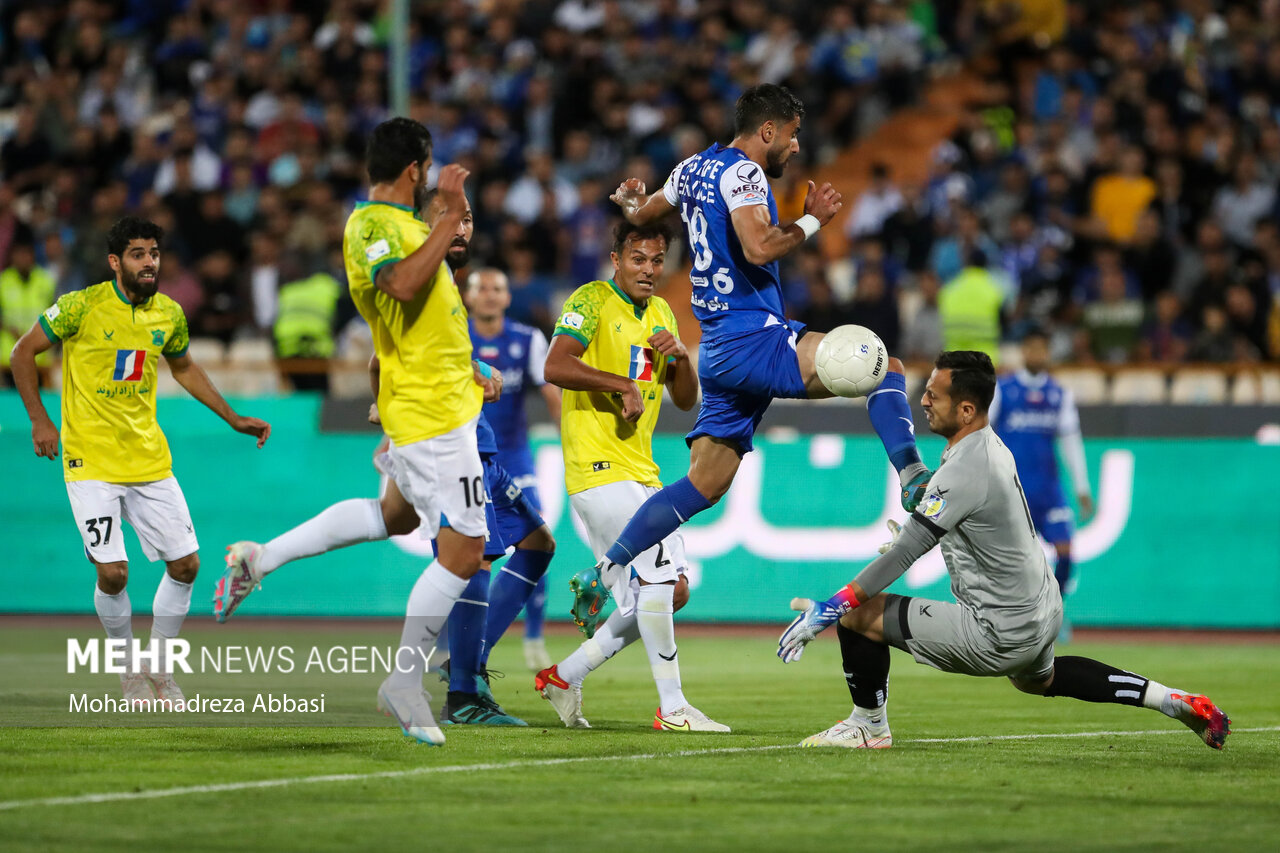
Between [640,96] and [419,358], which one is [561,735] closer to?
[419,358]

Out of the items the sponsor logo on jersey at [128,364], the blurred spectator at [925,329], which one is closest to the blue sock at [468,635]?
the sponsor logo on jersey at [128,364]

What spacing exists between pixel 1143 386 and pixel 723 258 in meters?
8.81

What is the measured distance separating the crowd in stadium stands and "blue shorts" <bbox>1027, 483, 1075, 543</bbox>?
2.90 meters

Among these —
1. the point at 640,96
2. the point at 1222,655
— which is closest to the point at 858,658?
the point at 1222,655

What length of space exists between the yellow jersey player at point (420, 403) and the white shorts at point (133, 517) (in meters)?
2.51

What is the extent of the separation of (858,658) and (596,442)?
2105 mm

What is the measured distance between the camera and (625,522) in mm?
8680

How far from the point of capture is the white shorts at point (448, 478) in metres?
7.04

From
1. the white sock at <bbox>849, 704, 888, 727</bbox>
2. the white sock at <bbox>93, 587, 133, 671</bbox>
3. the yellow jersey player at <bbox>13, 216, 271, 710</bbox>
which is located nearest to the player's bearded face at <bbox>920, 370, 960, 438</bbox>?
the white sock at <bbox>849, 704, 888, 727</bbox>

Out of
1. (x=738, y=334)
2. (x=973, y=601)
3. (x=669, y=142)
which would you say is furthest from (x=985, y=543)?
(x=669, y=142)

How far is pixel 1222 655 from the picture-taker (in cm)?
1306

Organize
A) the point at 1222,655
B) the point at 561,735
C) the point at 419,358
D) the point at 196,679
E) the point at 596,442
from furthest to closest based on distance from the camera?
the point at 1222,655 → the point at 196,679 → the point at 596,442 → the point at 561,735 → the point at 419,358
